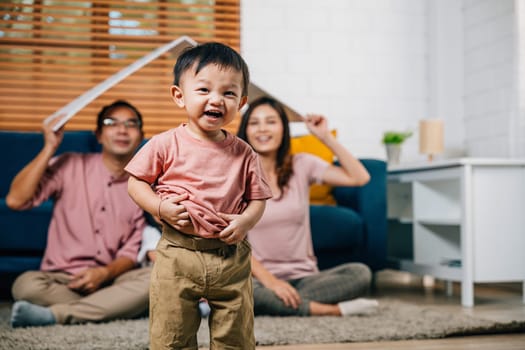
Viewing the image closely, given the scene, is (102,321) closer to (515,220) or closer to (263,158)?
(263,158)

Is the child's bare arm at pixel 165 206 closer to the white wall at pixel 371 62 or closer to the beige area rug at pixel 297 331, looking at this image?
the beige area rug at pixel 297 331

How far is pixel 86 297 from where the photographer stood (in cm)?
201

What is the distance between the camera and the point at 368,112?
12.8ft

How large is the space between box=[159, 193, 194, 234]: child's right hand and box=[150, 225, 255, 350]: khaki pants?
0.03 m

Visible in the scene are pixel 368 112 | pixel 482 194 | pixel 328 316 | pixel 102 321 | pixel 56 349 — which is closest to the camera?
pixel 56 349

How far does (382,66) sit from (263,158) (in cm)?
192

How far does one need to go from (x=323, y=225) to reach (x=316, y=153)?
1.61 ft

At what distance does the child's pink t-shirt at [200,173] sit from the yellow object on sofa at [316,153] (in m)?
1.77

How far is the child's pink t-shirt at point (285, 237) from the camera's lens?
Result: 226cm

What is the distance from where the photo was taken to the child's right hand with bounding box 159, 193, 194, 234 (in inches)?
42.1

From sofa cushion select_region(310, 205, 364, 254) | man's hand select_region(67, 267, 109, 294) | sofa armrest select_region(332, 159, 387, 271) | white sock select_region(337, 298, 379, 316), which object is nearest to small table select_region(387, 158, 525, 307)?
sofa armrest select_region(332, 159, 387, 271)

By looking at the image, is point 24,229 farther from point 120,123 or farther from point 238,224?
point 238,224

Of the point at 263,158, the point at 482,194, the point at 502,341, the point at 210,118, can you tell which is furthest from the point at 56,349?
the point at 482,194

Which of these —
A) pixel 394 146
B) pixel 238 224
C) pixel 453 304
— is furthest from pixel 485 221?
pixel 238 224
